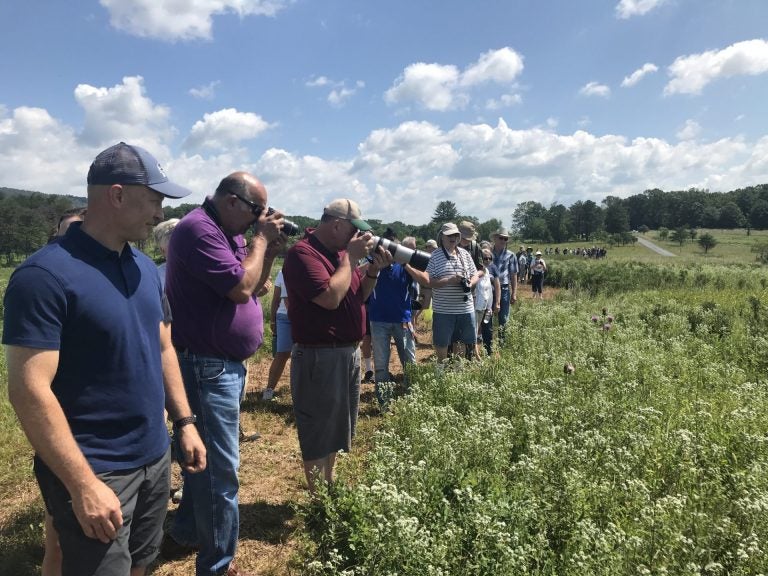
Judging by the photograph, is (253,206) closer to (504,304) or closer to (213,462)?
(213,462)

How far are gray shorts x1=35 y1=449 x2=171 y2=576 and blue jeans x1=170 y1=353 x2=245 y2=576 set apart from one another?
1.43ft

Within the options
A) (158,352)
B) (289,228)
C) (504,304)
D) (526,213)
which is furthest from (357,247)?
(526,213)

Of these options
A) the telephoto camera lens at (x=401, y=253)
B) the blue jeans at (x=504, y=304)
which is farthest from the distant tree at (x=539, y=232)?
the telephoto camera lens at (x=401, y=253)

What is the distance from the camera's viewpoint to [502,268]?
8.16 meters

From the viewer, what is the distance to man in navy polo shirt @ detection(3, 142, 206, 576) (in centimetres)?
154

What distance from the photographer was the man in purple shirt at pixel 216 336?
97.7 inches

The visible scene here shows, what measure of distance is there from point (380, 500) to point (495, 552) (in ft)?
2.09

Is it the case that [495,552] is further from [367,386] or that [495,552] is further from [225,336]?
[367,386]

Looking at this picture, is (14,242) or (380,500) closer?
(380,500)

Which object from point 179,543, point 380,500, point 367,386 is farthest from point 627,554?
point 367,386

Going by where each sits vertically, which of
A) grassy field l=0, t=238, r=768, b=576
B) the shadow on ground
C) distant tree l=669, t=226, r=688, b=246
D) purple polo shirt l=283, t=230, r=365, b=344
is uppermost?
distant tree l=669, t=226, r=688, b=246

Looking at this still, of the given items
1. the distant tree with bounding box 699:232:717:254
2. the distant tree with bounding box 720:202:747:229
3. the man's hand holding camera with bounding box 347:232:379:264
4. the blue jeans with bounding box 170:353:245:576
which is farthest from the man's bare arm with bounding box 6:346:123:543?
the distant tree with bounding box 720:202:747:229

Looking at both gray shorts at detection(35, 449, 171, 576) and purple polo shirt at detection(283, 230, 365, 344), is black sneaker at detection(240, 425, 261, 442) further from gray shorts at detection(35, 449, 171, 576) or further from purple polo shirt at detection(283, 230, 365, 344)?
gray shorts at detection(35, 449, 171, 576)

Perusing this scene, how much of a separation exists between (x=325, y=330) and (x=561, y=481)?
1783 millimetres
